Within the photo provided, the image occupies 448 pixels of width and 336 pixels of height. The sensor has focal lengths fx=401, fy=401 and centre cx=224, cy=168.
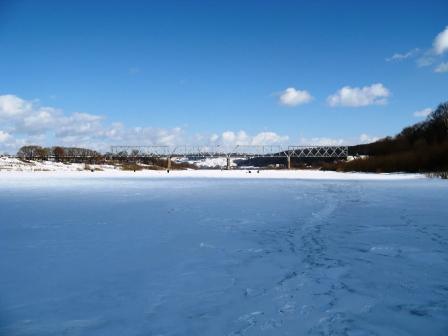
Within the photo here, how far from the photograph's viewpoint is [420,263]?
655 cm

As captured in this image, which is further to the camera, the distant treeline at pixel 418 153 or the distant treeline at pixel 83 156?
the distant treeline at pixel 83 156

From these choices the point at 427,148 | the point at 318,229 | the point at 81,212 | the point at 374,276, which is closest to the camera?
the point at 374,276

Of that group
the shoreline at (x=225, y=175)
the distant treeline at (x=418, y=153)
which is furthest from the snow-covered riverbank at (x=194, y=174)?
the distant treeline at (x=418, y=153)

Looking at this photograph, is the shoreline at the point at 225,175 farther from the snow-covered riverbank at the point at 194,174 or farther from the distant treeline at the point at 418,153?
the distant treeline at the point at 418,153

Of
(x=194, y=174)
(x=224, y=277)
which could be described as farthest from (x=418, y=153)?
(x=224, y=277)

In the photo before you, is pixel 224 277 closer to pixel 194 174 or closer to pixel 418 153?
pixel 194 174

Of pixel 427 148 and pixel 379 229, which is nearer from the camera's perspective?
pixel 379 229

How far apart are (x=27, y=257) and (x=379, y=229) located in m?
7.86

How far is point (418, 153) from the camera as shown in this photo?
232 ft

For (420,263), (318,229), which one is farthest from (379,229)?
(420,263)

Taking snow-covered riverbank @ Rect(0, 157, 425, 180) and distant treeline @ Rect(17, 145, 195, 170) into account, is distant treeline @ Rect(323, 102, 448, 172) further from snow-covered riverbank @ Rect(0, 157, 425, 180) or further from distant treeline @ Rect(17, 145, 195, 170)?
distant treeline @ Rect(17, 145, 195, 170)

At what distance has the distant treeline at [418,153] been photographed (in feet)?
217

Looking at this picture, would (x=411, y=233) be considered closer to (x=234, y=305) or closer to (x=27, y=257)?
(x=234, y=305)

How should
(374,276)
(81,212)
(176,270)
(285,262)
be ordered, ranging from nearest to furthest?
(374,276)
(176,270)
(285,262)
(81,212)
